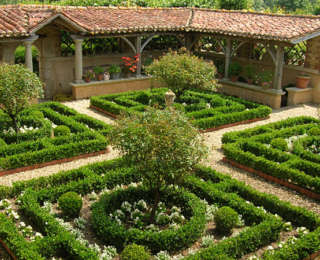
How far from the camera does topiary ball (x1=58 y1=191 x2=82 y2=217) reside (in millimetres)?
8484

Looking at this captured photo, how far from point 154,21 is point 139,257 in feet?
48.4

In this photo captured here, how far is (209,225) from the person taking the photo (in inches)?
342

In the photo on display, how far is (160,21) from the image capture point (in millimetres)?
20125

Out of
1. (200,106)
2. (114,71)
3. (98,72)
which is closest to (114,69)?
(114,71)

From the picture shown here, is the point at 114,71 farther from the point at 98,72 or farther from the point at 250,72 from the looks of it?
the point at 250,72

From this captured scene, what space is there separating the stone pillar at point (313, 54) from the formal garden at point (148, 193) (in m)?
6.34

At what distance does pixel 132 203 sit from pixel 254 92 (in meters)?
10.9

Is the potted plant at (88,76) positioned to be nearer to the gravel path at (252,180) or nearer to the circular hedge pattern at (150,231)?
the gravel path at (252,180)

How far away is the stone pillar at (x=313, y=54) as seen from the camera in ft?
60.3

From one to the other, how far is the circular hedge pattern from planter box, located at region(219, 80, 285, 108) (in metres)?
9.86

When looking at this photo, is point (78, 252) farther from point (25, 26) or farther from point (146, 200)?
point (25, 26)

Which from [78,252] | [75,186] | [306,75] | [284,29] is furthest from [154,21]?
[78,252]

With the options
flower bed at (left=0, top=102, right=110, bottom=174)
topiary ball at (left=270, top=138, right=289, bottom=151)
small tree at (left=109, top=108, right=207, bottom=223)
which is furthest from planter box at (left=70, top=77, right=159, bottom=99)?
small tree at (left=109, top=108, right=207, bottom=223)

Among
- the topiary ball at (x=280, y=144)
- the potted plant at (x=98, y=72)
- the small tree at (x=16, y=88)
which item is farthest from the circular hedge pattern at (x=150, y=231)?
the potted plant at (x=98, y=72)
